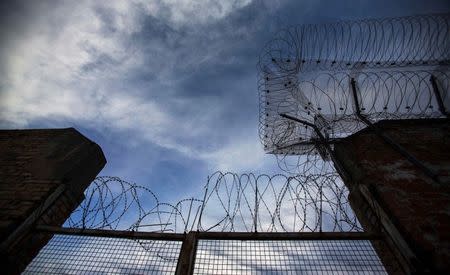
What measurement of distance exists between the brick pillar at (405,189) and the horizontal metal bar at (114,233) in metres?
3.00

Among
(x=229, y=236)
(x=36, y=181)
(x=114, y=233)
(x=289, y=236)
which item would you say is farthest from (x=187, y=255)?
(x=36, y=181)

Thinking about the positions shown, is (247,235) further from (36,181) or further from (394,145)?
(36,181)

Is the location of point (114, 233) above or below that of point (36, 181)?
below

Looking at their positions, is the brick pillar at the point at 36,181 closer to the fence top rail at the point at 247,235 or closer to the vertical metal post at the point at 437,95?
the fence top rail at the point at 247,235

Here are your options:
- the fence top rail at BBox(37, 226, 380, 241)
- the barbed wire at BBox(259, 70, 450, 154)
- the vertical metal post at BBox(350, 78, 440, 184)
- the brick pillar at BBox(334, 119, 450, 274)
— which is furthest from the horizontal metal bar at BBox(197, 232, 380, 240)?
the barbed wire at BBox(259, 70, 450, 154)

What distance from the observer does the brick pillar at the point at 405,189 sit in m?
3.08

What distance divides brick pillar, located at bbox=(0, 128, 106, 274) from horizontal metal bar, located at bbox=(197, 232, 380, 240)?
8.91 feet

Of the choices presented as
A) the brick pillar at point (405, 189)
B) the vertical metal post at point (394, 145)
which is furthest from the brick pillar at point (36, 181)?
the vertical metal post at point (394, 145)

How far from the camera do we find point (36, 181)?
4297 mm

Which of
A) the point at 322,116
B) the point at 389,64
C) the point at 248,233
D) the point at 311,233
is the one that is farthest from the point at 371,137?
the point at 248,233

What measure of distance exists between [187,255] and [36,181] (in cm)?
330

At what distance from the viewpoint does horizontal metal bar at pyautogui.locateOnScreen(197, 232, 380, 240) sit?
331cm

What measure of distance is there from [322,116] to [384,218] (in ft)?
8.43

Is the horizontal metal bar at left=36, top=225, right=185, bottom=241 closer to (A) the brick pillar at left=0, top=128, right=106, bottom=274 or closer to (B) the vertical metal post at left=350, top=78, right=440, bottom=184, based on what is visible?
(A) the brick pillar at left=0, top=128, right=106, bottom=274
